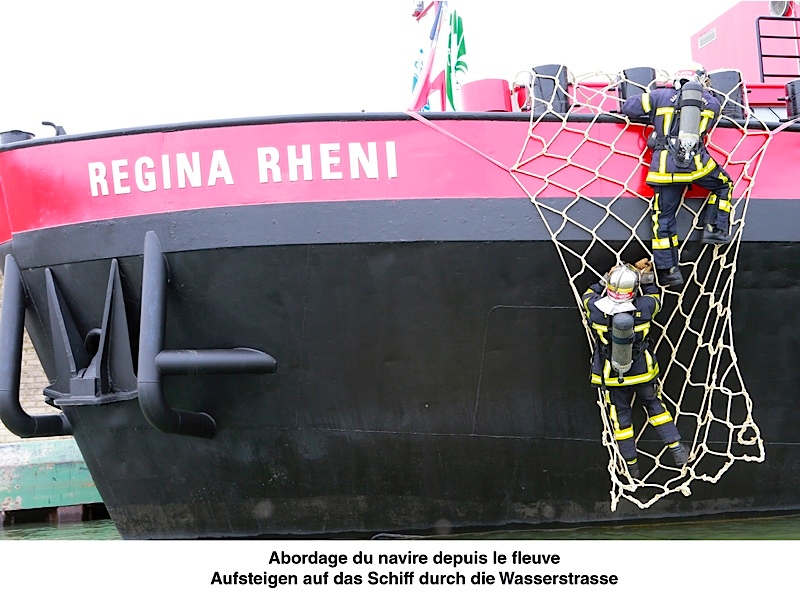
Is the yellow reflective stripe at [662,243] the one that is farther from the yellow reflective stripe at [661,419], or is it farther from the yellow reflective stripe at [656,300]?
the yellow reflective stripe at [661,419]

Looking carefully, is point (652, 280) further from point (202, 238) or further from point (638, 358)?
point (202, 238)

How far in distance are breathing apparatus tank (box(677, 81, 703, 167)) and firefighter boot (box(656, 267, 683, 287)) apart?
580mm

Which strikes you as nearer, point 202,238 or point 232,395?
point 202,238

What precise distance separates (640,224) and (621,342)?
0.72m

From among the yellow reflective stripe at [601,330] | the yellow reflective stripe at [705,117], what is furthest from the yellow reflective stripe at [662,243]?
the yellow reflective stripe at [705,117]

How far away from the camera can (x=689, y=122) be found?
4523mm

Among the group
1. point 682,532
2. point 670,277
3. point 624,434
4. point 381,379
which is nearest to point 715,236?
point 670,277

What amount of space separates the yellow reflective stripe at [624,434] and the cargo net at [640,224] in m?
0.07

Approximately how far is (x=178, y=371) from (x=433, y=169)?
1787mm

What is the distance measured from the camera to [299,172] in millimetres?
4590

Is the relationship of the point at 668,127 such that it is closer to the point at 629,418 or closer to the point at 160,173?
the point at 629,418

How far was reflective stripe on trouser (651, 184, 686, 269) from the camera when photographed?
15.1 ft

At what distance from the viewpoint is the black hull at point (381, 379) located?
4.63 metres
